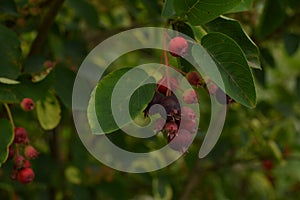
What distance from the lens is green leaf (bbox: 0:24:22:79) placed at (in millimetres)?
1309

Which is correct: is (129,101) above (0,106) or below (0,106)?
above

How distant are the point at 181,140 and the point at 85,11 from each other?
0.89 meters

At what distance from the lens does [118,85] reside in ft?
3.38

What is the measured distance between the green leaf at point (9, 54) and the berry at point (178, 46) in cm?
40

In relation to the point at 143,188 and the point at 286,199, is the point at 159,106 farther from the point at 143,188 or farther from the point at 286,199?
the point at 286,199

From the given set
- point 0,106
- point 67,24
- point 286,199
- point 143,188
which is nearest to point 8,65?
point 0,106

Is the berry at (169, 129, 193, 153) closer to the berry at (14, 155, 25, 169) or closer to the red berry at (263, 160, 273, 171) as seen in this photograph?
the berry at (14, 155, 25, 169)

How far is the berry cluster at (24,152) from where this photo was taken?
1.28m

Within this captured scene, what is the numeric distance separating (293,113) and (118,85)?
4.60ft

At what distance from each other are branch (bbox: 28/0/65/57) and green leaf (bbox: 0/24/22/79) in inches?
6.4

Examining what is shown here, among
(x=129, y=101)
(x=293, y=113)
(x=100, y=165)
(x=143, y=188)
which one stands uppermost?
(x=129, y=101)

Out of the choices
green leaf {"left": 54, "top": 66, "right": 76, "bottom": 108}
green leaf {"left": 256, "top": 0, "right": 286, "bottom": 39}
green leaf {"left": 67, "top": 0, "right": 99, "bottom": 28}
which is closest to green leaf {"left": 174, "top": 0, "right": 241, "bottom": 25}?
green leaf {"left": 54, "top": 66, "right": 76, "bottom": 108}

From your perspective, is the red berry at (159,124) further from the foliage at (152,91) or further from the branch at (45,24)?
the branch at (45,24)

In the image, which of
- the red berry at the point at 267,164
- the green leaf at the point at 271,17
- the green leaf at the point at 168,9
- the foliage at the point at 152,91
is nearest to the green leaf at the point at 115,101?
the foliage at the point at 152,91
